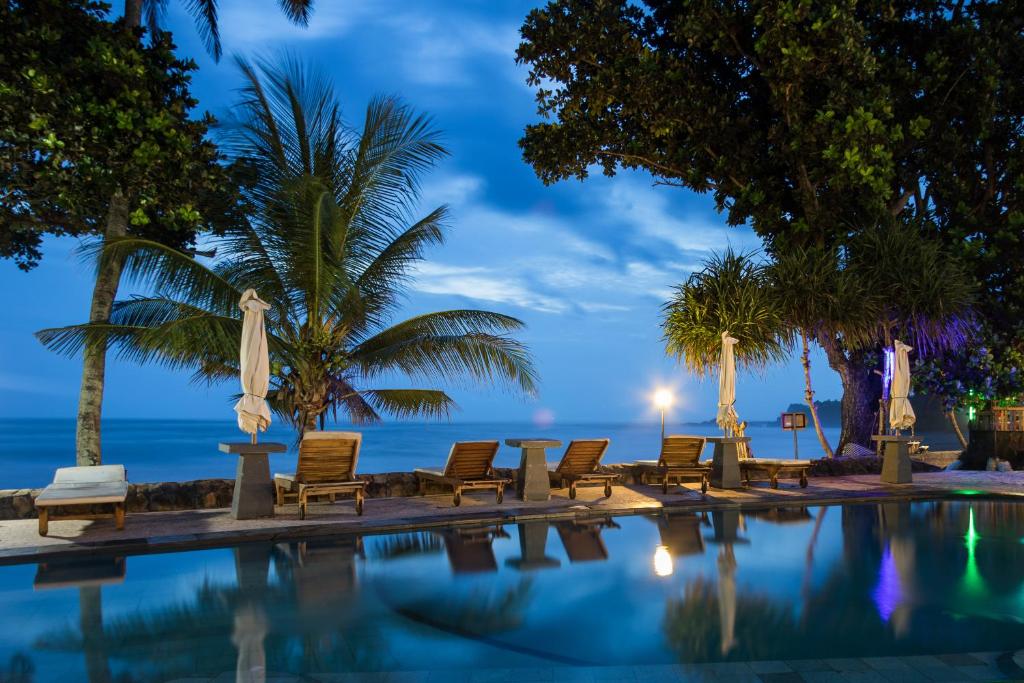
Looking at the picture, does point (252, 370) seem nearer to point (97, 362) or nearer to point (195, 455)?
point (97, 362)

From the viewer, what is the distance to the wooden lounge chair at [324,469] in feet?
27.5

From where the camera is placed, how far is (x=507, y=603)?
5.21 metres

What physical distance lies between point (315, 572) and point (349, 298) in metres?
5.96

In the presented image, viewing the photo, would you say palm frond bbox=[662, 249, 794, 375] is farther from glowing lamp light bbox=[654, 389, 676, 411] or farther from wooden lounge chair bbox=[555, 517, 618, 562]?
wooden lounge chair bbox=[555, 517, 618, 562]

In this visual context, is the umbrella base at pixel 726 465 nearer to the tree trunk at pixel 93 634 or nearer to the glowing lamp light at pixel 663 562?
the glowing lamp light at pixel 663 562

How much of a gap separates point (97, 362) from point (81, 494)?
3.89 metres

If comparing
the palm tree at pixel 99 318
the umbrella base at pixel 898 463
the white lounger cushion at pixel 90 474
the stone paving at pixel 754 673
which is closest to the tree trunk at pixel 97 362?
the palm tree at pixel 99 318

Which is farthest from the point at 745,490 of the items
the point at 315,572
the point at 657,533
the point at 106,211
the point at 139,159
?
the point at 106,211

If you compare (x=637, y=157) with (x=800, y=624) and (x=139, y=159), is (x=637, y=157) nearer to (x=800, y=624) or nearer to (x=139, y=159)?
(x=139, y=159)

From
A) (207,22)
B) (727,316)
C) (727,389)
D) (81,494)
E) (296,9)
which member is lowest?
(81,494)

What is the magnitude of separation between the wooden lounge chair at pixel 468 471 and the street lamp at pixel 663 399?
5172 millimetres

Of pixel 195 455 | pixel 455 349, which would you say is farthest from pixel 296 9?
pixel 195 455

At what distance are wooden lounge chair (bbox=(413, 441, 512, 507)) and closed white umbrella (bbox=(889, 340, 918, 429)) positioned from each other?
757 centimetres

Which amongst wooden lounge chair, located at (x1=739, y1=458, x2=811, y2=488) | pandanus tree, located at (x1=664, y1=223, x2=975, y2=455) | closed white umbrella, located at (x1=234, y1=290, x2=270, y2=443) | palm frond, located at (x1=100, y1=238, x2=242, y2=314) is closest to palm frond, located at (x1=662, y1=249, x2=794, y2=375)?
pandanus tree, located at (x1=664, y1=223, x2=975, y2=455)
